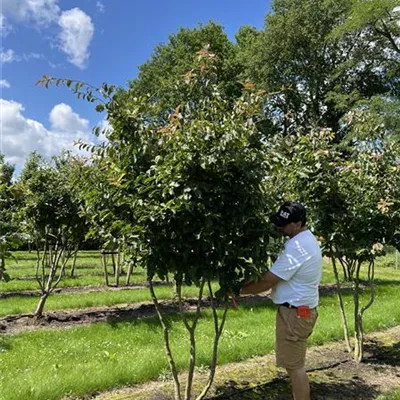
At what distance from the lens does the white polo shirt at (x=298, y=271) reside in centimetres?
393

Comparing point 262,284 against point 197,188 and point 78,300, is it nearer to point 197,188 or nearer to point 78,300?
point 197,188

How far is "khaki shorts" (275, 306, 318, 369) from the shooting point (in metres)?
4.01

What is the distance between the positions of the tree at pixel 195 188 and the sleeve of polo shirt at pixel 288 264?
151 mm

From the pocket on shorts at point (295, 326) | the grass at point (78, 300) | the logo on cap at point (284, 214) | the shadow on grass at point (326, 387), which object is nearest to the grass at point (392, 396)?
the shadow on grass at point (326, 387)

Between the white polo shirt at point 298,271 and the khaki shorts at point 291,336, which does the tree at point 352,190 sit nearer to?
the white polo shirt at point 298,271

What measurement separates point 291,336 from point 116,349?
11.9 feet

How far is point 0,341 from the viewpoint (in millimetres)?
7355

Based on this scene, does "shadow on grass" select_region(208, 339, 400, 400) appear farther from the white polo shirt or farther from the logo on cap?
the logo on cap

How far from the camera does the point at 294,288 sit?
4.01 metres

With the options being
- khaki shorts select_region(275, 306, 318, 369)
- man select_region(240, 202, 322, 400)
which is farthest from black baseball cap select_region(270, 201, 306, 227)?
khaki shorts select_region(275, 306, 318, 369)

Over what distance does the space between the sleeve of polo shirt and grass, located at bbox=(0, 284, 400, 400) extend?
7.95ft

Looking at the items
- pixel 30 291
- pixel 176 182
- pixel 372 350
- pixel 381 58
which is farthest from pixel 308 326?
pixel 381 58

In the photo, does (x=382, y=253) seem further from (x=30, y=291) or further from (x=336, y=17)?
(x=336, y=17)

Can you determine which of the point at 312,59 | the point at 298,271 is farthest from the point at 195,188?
the point at 312,59
